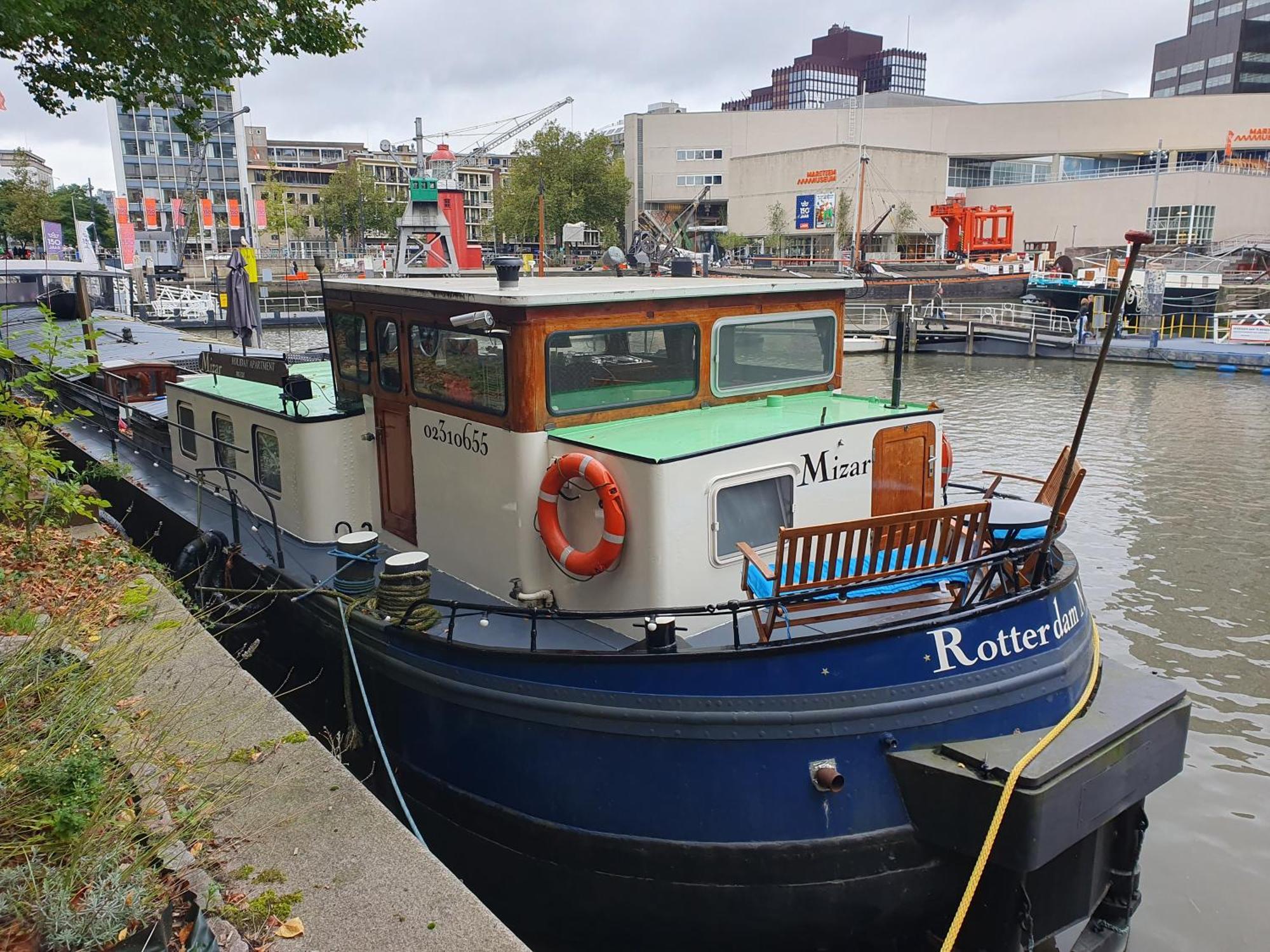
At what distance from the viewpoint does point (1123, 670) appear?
242 inches

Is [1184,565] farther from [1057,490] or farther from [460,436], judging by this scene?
[460,436]

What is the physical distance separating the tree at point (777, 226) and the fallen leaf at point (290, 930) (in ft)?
249

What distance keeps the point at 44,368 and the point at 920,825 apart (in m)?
6.87

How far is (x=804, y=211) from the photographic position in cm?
7400

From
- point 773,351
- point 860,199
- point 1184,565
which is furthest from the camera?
point 860,199

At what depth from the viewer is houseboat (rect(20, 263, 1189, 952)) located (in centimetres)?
518

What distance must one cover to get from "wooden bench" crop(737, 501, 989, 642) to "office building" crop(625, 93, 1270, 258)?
70.1m

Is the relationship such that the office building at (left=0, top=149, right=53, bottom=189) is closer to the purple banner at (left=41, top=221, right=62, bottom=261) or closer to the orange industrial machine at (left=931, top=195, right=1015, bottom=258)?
the purple banner at (left=41, top=221, right=62, bottom=261)

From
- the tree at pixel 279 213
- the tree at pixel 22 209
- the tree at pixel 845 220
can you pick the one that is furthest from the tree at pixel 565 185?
the tree at pixel 22 209

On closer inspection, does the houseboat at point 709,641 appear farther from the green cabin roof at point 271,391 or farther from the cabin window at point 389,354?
the green cabin roof at point 271,391

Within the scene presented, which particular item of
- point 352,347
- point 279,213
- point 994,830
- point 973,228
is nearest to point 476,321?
point 352,347

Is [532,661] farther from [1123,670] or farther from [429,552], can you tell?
[1123,670]

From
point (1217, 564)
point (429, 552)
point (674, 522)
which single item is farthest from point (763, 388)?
point (1217, 564)

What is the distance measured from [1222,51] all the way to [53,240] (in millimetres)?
126476
